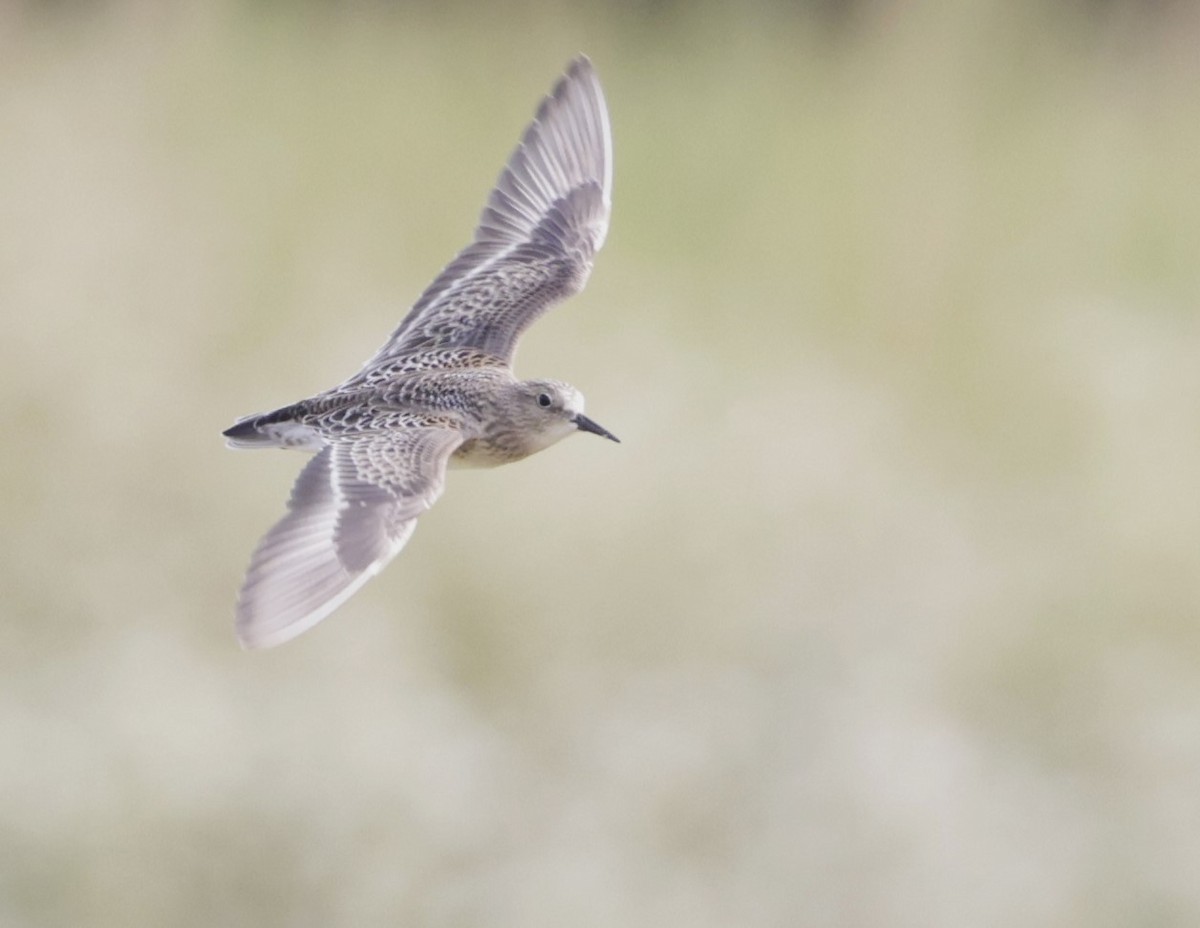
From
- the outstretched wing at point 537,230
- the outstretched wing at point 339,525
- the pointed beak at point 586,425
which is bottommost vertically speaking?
the outstretched wing at point 339,525

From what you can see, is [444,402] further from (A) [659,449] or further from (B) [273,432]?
(A) [659,449]

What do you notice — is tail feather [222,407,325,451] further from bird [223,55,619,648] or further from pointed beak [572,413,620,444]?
pointed beak [572,413,620,444]

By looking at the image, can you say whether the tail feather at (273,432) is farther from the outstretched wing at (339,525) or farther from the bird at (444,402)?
the outstretched wing at (339,525)

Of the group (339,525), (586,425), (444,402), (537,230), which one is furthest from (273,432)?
(537,230)

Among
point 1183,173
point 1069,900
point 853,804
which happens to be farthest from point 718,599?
point 1183,173

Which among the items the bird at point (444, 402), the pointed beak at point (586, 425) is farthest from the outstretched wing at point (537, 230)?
the pointed beak at point (586, 425)

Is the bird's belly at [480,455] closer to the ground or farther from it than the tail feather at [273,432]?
farther from it

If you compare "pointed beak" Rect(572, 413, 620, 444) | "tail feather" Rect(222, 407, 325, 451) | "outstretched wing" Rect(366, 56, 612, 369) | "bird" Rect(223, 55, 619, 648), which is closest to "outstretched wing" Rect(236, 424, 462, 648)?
"bird" Rect(223, 55, 619, 648)
